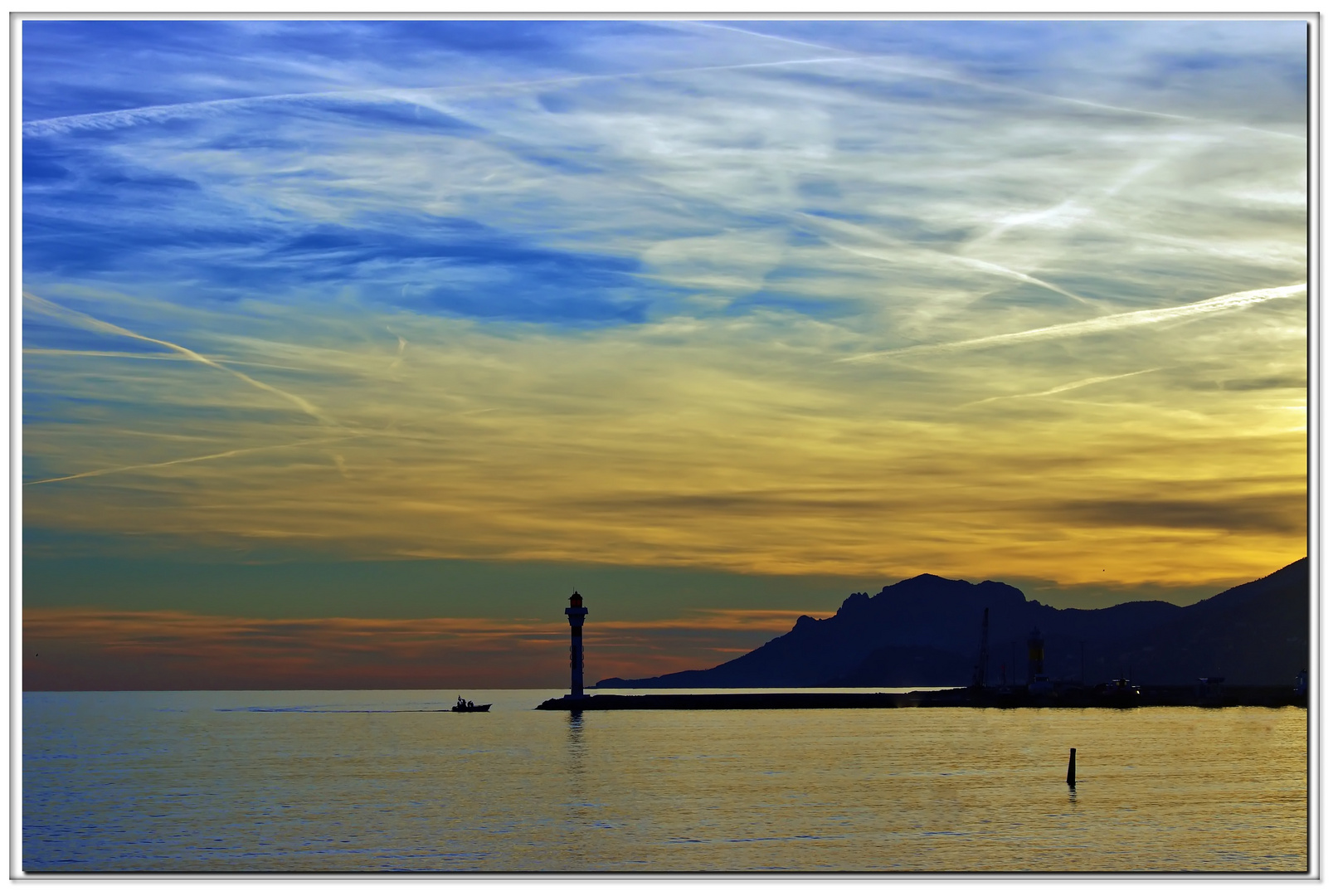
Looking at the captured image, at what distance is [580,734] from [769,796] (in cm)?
9497

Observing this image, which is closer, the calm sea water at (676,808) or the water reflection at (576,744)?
the calm sea water at (676,808)

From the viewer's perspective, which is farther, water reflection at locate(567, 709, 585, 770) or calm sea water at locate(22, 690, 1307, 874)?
water reflection at locate(567, 709, 585, 770)

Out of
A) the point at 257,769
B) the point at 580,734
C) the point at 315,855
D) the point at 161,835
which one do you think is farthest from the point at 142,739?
the point at 315,855

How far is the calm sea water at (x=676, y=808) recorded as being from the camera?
60062 millimetres

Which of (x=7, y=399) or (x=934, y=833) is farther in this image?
(x=934, y=833)

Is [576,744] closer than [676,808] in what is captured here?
No

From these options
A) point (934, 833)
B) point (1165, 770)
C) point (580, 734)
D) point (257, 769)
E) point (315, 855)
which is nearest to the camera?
point (315, 855)

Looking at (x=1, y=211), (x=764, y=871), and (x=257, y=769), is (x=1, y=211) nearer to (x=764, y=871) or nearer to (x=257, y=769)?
(x=764, y=871)

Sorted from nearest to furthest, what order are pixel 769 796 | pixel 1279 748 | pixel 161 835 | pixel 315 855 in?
pixel 315 855, pixel 161 835, pixel 769 796, pixel 1279 748

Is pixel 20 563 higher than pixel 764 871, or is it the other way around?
pixel 20 563

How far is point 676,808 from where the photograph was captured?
3130 inches

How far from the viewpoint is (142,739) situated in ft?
616

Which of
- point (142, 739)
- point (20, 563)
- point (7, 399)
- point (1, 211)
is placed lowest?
point (142, 739)

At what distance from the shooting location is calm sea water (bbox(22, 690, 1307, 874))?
6006cm
